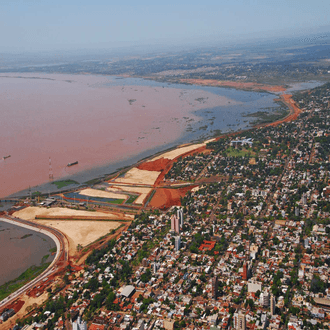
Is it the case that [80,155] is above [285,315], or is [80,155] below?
above

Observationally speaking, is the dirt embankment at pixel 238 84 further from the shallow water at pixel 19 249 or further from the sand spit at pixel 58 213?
the shallow water at pixel 19 249

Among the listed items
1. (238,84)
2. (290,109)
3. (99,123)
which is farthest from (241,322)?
(238,84)

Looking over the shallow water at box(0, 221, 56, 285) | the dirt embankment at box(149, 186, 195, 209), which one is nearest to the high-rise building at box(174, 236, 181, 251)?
the dirt embankment at box(149, 186, 195, 209)

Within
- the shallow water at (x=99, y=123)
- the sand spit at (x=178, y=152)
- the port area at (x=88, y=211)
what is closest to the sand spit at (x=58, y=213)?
the port area at (x=88, y=211)

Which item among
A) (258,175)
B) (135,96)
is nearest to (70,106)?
(135,96)

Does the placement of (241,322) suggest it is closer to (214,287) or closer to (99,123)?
(214,287)

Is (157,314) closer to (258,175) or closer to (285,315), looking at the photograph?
(285,315)
